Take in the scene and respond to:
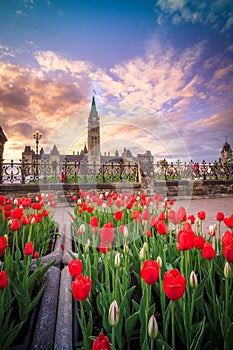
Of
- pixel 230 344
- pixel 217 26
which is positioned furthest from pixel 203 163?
pixel 230 344

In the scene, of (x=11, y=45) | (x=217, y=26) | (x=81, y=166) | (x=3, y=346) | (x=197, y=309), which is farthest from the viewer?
(x=81, y=166)

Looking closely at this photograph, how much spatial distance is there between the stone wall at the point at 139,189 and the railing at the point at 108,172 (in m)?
0.74

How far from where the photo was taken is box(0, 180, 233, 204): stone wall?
9.12 metres

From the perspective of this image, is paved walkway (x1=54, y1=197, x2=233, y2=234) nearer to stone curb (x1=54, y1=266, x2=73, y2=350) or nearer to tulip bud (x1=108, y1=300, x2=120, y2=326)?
stone curb (x1=54, y1=266, x2=73, y2=350)

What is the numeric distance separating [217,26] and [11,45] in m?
9.28

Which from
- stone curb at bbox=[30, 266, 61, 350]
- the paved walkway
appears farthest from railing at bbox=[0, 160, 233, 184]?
stone curb at bbox=[30, 266, 61, 350]

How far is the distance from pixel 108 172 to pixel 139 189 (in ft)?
7.46

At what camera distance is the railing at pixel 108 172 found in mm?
10202

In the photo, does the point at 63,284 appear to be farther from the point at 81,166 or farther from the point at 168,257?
the point at 81,166

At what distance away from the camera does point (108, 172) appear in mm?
12008

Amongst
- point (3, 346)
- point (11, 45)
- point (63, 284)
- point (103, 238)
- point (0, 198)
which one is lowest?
point (63, 284)

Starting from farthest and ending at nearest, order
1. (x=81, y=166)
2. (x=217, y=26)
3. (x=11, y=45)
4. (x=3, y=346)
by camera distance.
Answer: (x=81, y=166)
(x=11, y=45)
(x=217, y=26)
(x=3, y=346)

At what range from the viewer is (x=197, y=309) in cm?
132

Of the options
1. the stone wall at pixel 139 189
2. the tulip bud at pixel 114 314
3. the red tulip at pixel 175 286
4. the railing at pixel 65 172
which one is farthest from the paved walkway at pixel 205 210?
the red tulip at pixel 175 286
